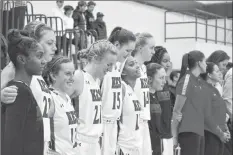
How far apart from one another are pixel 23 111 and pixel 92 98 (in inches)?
69.0

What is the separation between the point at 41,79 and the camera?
173 inches

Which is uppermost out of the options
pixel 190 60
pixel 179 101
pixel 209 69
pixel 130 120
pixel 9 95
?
pixel 190 60

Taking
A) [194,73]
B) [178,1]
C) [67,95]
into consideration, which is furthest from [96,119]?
[178,1]

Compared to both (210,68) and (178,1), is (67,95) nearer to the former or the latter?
(210,68)

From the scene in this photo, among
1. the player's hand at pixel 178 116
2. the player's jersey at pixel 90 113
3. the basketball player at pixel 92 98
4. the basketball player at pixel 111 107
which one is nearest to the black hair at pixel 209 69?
the player's hand at pixel 178 116

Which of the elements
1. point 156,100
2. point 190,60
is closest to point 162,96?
point 156,100

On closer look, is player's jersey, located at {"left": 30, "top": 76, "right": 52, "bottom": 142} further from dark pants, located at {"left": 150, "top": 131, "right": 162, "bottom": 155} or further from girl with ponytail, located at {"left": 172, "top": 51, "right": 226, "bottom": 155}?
girl with ponytail, located at {"left": 172, "top": 51, "right": 226, "bottom": 155}

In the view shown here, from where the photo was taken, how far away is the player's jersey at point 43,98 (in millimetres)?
4230

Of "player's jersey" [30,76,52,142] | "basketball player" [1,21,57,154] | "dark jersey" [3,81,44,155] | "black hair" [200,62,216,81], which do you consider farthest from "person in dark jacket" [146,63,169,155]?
"dark jersey" [3,81,44,155]

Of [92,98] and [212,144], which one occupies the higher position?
[92,98]

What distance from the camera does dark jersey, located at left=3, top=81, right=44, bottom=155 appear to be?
3488 millimetres

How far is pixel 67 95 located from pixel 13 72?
0.87 metres

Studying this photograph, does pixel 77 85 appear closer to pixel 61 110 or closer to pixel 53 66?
pixel 53 66

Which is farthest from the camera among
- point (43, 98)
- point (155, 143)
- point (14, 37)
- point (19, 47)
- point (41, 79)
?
point (155, 143)
